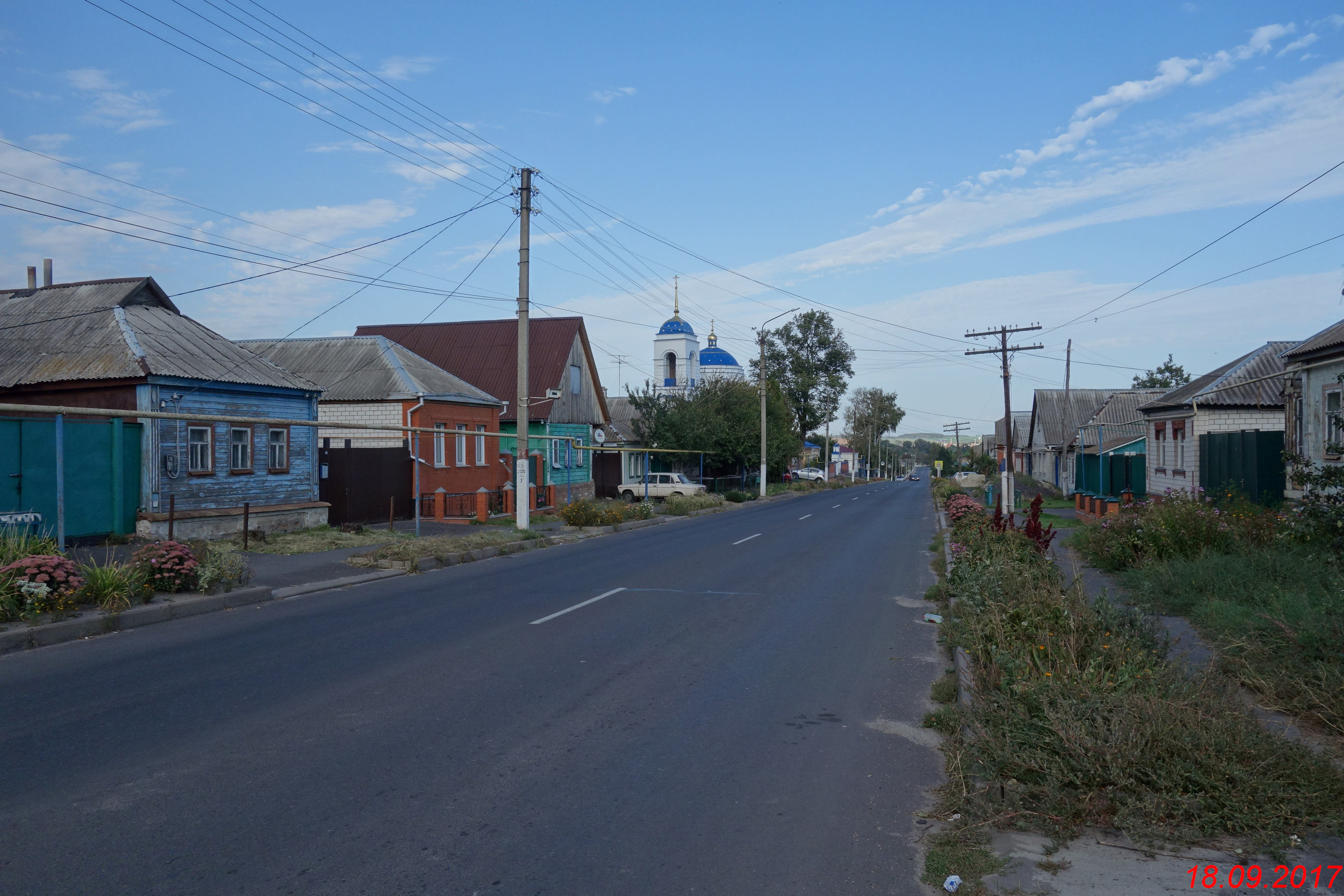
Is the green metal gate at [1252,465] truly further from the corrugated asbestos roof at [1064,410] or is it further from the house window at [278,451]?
the corrugated asbestos roof at [1064,410]

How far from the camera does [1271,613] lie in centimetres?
738

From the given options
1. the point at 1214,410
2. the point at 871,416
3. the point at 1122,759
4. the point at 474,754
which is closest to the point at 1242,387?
the point at 1214,410

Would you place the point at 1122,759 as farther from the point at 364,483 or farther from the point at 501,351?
the point at 501,351

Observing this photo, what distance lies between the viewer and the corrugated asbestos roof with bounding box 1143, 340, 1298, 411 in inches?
929

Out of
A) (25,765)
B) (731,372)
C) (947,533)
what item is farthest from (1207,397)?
(731,372)

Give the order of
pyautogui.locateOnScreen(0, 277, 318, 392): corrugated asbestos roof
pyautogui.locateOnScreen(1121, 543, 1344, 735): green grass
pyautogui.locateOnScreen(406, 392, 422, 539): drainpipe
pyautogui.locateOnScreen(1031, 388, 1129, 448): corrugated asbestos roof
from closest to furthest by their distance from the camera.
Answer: pyautogui.locateOnScreen(1121, 543, 1344, 735): green grass → pyautogui.locateOnScreen(0, 277, 318, 392): corrugated asbestos roof → pyautogui.locateOnScreen(406, 392, 422, 539): drainpipe → pyautogui.locateOnScreen(1031, 388, 1129, 448): corrugated asbestos roof

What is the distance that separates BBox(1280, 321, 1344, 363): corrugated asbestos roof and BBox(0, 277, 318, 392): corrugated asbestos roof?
20698mm

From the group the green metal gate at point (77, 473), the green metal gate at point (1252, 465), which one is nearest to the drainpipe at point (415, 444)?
the green metal gate at point (77, 473)

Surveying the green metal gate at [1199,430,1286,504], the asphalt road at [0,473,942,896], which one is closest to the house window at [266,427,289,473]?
the asphalt road at [0,473,942,896]

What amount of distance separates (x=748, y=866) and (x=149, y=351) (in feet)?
59.0

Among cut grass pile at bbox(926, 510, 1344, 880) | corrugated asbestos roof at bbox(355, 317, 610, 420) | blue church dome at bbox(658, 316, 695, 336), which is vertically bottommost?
cut grass pile at bbox(926, 510, 1344, 880)

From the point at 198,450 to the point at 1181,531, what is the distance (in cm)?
Answer: 1796

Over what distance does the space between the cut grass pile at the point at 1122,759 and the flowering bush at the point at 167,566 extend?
31.6 ft

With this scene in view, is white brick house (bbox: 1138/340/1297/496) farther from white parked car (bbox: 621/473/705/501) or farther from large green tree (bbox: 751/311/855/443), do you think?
large green tree (bbox: 751/311/855/443)
